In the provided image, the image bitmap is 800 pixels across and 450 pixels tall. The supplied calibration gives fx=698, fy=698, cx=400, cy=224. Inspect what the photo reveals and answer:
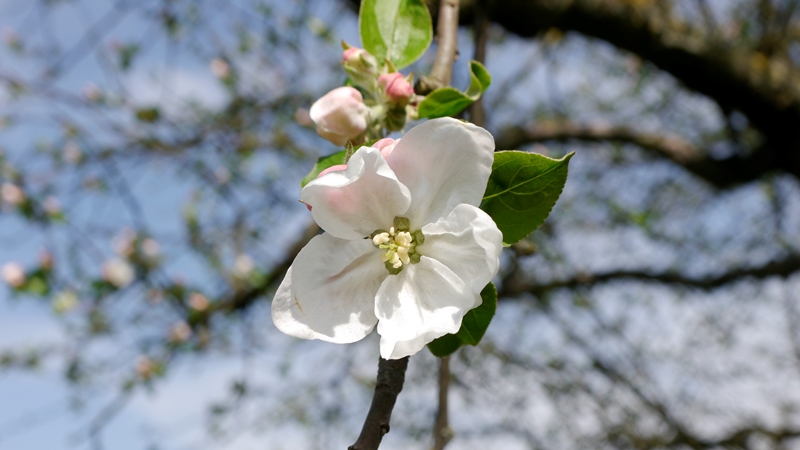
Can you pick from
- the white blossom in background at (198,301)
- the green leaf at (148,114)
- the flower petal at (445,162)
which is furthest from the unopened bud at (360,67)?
the white blossom in background at (198,301)

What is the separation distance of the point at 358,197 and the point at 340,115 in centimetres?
16

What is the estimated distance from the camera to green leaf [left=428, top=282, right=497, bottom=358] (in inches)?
26.8

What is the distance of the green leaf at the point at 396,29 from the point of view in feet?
2.96

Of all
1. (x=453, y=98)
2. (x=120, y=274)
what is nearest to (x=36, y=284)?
(x=120, y=274)

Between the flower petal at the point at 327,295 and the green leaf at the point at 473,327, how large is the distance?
106 mm

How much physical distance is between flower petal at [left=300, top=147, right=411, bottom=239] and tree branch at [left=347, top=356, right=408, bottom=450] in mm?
126

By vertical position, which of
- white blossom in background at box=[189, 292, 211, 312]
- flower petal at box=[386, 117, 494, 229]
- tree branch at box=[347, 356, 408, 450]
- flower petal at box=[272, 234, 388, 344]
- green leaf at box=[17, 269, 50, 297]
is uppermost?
flower petal at box=[386, 117, 494, 229]

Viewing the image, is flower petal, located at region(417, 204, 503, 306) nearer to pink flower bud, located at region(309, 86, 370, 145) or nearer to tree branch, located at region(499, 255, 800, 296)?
pink flower bud, located at region(309, 86, 370, 145)

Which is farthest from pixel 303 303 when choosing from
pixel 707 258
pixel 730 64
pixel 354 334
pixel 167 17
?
pixel 707 258

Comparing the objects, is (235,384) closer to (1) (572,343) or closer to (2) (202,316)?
(2) (202,316)

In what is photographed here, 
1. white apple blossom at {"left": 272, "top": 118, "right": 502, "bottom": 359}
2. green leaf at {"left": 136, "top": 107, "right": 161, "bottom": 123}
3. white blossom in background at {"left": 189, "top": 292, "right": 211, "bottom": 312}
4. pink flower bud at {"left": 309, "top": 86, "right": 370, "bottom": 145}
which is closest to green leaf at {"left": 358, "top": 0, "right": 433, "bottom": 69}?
pink flower bud at {"left": 309, "top": 86, "right": 370, "bottom": 145}

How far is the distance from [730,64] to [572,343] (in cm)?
151

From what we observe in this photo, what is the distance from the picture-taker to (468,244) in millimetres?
598

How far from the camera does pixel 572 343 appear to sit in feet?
11.6
